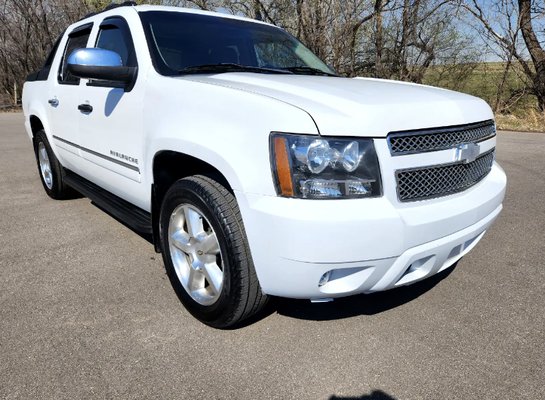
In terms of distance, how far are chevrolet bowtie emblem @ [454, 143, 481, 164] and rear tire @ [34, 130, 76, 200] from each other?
4058 millimetres

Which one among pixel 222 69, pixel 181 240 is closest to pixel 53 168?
pixel 222 69

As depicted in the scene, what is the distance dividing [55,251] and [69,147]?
103cm

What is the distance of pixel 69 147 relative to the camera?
162 inches

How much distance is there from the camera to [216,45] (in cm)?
331

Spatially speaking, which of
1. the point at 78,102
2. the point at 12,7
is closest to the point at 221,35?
the point at 78,102

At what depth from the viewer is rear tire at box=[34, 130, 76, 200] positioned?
480 centimetres

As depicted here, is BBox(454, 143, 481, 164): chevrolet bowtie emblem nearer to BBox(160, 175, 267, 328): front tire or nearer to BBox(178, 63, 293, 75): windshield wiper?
BBox(160, 175, 267, 328): front tire

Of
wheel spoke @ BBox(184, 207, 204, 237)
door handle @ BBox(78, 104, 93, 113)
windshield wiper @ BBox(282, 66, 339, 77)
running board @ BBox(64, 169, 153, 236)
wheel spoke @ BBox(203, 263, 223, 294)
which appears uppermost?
windshield wiper @ BBox(282, 66, 339, 77)

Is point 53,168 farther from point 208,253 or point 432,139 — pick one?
point 432,139

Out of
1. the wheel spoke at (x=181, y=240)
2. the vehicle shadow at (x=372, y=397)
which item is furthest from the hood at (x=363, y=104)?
the vehicle shadow at (x=372, y=397)

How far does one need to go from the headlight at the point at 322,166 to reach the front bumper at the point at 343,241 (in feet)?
0.17

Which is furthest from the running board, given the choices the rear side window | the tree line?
the tree line

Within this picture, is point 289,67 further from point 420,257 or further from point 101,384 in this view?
point 101,384

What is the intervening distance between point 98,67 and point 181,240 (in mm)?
1193
